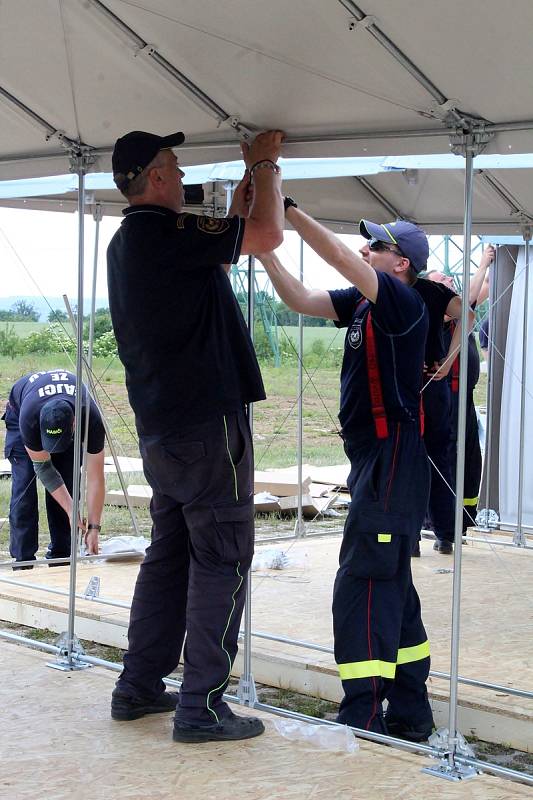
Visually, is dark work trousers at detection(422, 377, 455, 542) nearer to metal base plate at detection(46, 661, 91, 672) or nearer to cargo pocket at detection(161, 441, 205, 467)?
metal base plate at detection(46, 661, 91, 672)

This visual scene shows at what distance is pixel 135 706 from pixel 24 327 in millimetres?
19549

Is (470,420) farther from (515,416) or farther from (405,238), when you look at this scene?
(405,238)

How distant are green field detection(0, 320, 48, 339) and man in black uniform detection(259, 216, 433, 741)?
18.8m

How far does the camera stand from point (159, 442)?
296 cm

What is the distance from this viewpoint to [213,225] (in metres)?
2.82

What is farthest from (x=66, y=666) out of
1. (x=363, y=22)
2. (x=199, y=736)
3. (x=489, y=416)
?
(x=489, y=416)

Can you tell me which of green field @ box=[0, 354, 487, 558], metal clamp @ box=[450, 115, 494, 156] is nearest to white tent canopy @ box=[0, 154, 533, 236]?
metal clamp @ box=[450, 115, 494, 156]

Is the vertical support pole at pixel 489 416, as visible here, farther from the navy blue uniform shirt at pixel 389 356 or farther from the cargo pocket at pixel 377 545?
the cargo pocket at pixel 377 545

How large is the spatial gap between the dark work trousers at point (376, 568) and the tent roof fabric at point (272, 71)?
955 millimetres

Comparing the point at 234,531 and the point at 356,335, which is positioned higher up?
the point at 356,335

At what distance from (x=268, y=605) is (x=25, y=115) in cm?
251

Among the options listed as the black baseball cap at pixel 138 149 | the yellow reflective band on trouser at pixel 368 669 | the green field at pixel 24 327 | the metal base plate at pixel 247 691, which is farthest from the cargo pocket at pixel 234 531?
the green field at pixel 24 327

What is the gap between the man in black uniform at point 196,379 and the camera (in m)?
2.89

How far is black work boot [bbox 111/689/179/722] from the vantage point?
313 cm
